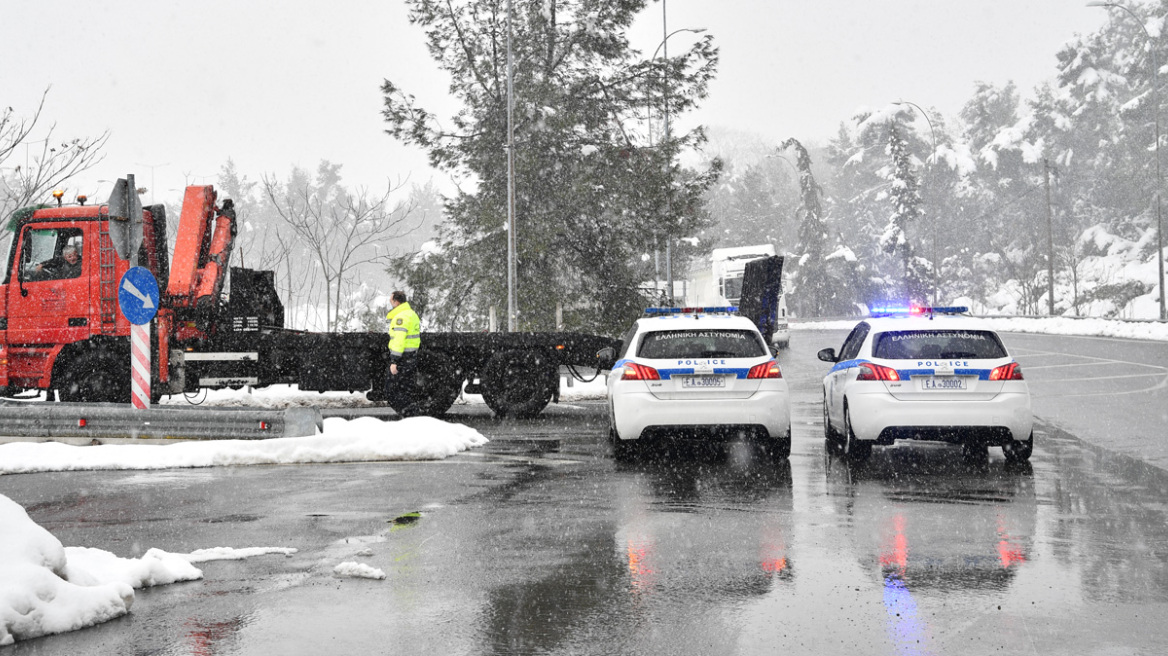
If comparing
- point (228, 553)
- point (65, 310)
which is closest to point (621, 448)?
point (228, 553)

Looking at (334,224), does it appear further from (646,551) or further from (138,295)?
(646,551)

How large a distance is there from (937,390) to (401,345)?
307 inches

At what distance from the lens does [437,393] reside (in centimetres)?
1777

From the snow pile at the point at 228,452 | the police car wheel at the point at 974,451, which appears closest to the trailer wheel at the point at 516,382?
the snow pile at the point at 228,452

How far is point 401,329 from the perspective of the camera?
16.6 m

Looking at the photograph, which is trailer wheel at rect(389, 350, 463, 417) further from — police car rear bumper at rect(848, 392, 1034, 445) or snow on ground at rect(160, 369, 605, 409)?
police car rear bumper at rect(848, 392, 1034, 445)

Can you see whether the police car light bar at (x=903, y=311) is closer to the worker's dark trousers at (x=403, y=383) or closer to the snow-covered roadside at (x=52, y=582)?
the worker's dark trousers at (x=403, y=383)

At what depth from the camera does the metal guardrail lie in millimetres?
13172

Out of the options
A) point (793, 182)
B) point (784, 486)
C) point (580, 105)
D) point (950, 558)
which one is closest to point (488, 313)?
point (580, 105)

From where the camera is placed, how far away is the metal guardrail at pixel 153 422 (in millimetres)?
13172

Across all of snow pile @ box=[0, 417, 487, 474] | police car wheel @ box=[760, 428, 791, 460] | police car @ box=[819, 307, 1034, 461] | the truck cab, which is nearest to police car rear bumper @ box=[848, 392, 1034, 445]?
police car @ box=[819, 307, 1034, 461]

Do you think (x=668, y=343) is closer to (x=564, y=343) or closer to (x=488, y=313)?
(x=564, y=343)

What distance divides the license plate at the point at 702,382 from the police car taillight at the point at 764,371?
0.90 ft

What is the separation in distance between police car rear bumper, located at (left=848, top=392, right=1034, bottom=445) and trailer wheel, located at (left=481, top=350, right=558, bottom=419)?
7074 mm
